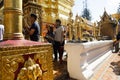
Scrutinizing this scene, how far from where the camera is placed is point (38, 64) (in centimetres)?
264

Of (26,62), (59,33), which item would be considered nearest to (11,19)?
(26,62)

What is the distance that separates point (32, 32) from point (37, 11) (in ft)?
15.7

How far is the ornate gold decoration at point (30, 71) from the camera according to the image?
2384 millimetres

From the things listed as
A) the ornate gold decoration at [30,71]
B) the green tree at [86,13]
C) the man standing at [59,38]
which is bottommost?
the ornate gold decoration at [30,71]

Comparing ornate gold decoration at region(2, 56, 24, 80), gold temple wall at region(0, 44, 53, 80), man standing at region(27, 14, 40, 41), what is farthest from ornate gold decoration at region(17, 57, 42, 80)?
man standing at region(27, 14, 40, 41)

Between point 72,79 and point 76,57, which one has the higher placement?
point 76,57

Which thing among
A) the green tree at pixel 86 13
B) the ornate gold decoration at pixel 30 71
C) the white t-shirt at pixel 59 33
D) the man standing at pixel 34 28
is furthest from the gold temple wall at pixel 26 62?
the green tree at pixel 86 13

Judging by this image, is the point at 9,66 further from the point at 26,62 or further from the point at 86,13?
the point at 86,13

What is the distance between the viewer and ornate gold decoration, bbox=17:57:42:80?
2384mm

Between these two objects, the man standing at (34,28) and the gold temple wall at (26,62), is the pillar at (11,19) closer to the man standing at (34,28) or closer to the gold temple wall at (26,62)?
the gold temple wall at (26,62)

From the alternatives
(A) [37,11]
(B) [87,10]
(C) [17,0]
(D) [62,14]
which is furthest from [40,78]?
(B) [87,10]

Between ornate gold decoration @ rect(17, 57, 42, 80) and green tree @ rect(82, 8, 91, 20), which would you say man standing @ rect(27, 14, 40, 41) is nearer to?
ornate gold decoration @ rect(17, 57, 42, 80)

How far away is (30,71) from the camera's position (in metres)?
2.46

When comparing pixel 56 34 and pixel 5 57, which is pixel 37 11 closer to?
pixel 56 34
